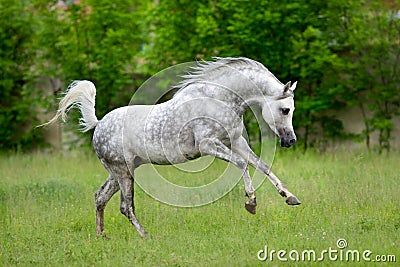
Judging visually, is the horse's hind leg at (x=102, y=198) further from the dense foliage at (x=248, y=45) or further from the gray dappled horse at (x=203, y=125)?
the dense foliage at (x=248, y=45)

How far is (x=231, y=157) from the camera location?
8.10 metres

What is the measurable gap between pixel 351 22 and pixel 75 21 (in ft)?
22.4

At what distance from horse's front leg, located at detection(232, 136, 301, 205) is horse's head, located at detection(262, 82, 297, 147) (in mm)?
357

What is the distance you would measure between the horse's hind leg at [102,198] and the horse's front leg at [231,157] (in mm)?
1555

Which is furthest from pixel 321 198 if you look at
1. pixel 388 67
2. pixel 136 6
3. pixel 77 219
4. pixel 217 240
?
pixel 136 6

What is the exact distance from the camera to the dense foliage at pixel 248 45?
52.1ft

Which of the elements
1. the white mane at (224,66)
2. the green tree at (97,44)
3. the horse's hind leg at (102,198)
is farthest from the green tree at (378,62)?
the horse's hind leg at (102,198)

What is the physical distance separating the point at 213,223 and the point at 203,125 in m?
1.40

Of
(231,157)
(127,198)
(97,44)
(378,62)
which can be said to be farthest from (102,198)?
(97,44)

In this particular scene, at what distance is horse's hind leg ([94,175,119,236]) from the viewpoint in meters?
9.01

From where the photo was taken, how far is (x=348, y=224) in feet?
27.5

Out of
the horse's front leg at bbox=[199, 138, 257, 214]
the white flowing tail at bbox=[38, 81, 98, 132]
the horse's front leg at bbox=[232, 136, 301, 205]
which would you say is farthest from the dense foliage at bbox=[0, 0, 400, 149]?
the horse's front leg at bbox=[199, 138, 257, 214]

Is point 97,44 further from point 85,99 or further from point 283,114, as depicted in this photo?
point 283,114

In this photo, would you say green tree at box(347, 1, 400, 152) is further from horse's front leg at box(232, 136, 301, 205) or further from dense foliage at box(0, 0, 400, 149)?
horse's front leg at box(232, 136, 301, 205)
